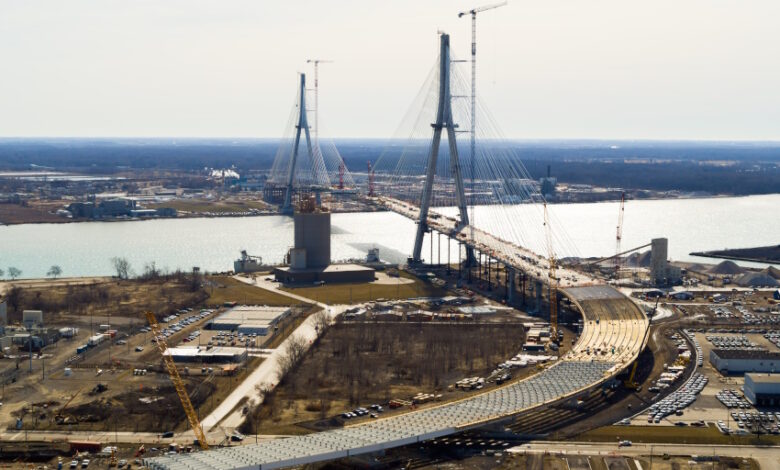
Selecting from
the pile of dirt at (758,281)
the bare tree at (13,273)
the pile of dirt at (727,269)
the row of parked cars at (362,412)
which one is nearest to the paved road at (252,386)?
the row of parked cars at (362,412)

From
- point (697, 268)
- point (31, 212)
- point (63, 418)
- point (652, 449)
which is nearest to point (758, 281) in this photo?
point (697, 268)

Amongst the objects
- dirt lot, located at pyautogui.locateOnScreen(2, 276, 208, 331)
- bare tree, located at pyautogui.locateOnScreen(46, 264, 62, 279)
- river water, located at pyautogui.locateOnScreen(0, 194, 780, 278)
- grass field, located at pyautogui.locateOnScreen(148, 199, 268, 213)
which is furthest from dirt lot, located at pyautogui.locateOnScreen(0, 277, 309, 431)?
grass field, located at pyautogui.locateOnScreen(148, 199, 268, 213)

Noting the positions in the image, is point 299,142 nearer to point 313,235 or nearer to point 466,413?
point 313,235

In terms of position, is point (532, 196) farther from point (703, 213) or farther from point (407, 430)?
point (407, 430)

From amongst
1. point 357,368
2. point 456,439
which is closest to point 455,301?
point 357,368

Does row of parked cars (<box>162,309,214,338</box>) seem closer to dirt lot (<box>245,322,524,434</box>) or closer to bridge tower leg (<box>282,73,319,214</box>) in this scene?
dirt lot (<box>245,322,524,434</box>)

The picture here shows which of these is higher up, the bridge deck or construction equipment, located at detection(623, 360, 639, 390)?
the bridge deck
